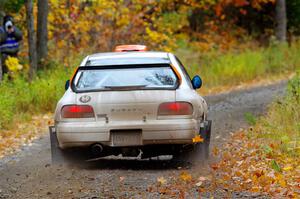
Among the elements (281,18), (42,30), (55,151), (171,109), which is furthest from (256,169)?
(281,18)

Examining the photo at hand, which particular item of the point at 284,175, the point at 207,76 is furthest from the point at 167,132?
the point at 207,76

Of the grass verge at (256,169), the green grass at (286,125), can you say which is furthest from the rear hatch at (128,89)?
the green grass at (286,125)

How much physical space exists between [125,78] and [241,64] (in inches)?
610

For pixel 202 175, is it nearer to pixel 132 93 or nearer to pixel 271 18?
pixel 132 93

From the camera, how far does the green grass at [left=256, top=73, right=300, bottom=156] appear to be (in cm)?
1080

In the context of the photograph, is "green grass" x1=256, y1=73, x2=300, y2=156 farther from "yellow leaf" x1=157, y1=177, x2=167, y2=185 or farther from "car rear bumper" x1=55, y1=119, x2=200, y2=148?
"yellow leaf" x1=157, y1=177, x2=167, y2=185

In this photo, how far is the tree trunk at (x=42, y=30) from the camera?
71.1ft

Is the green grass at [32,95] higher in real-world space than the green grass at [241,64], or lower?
higher

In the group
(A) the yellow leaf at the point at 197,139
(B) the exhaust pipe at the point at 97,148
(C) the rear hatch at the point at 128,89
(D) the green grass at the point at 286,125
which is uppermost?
(C) the rear hatch at the point at 128,89

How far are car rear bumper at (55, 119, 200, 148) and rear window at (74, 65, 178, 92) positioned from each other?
0.49 m

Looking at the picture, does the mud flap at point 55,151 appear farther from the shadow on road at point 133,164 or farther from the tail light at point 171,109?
the tail light at point 171,109

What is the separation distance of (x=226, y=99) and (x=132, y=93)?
37.3 ft

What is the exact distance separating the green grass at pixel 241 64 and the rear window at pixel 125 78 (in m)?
13.8

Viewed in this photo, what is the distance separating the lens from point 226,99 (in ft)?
69.4
